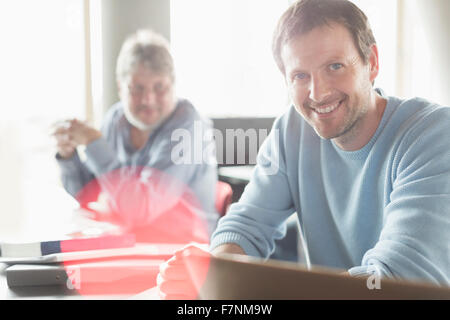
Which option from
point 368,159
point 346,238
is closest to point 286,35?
→ point 368,159

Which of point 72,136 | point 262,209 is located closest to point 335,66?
point 262,209

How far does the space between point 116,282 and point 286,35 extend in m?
0.45

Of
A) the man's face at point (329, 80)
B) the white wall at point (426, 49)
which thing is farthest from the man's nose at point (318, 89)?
the white wall at point (426, 49)

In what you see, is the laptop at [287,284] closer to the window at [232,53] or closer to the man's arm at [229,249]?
the man's arm at [229,249]

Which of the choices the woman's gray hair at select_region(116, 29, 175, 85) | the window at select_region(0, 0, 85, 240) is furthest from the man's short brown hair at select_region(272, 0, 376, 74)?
the window at select_region(0, 0, 85, 240)

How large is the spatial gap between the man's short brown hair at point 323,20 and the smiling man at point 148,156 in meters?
0.25

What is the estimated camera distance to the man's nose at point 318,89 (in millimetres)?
707

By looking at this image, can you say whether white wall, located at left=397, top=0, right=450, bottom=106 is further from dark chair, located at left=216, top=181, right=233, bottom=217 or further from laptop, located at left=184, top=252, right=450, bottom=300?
laptop, located at left=184, top=252, right=450, bottom=300

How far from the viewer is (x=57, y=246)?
581 millimetres

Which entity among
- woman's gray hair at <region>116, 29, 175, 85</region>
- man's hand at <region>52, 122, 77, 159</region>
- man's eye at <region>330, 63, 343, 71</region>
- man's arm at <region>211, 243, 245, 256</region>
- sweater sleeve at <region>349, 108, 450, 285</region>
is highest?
woman's gray hair at <region>116, 29, 175, 85</region>

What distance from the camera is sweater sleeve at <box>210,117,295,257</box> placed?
0.72 m

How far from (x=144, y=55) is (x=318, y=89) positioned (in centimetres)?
39

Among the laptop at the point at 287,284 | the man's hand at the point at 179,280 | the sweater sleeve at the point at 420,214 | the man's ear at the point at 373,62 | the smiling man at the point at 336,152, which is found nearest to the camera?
the laptop at the point at 287,284

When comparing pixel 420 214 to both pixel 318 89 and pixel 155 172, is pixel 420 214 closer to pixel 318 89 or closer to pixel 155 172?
pixel 318 89
